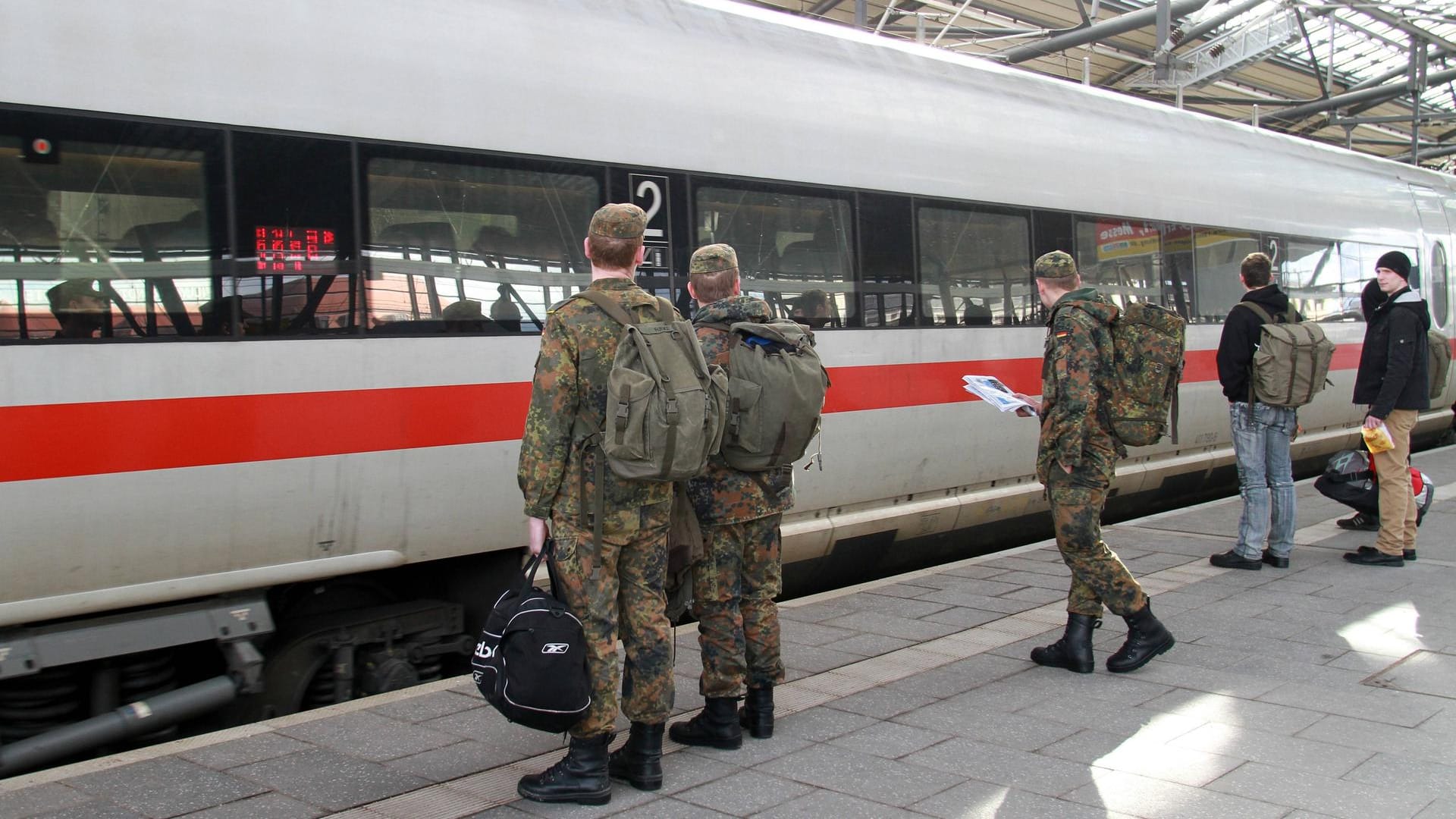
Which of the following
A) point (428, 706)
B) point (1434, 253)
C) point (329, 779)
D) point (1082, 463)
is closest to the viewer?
point (329, 779)

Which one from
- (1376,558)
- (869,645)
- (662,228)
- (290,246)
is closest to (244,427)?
(290,246)

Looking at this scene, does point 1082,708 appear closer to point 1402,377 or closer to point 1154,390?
point 1154,390

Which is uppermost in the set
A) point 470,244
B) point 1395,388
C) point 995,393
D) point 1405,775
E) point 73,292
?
point 470,244

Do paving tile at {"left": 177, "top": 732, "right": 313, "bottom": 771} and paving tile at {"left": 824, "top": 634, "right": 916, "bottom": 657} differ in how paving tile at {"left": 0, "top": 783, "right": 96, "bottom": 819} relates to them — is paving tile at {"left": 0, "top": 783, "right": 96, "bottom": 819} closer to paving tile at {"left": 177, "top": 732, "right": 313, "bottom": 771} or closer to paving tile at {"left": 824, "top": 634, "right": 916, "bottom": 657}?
paving tile at {"left": 177, "top": 732, "right": 313, "bottom": 771}

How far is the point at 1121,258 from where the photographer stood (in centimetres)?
880

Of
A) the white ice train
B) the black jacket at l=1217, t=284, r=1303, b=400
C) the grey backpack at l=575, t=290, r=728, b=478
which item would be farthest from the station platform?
the black jacket at l=1217, t=284, r=1303, b=400

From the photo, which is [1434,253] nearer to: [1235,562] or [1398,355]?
[1398,355]

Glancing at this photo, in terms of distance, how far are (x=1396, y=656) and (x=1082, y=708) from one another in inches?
64.5

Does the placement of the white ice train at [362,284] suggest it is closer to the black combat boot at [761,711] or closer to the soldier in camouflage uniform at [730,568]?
the soldier in camouflage uniform at [730,568]

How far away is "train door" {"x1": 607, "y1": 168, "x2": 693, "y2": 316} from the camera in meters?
5.73

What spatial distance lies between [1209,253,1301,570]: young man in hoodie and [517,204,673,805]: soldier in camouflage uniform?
4.47 m

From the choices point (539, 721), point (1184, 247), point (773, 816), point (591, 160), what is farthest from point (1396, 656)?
point (1184, 247)

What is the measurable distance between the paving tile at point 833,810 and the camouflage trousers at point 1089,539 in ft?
5.67

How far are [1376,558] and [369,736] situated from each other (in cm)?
584
